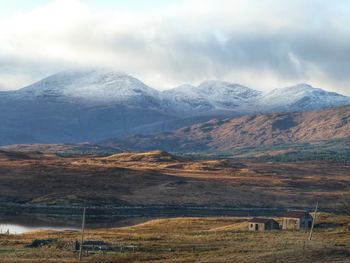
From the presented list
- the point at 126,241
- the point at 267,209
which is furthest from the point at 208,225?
the point at 267,209

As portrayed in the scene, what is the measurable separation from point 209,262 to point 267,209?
11378 centimetres

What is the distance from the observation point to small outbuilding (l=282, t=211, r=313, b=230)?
99750mm

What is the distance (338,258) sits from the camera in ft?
194

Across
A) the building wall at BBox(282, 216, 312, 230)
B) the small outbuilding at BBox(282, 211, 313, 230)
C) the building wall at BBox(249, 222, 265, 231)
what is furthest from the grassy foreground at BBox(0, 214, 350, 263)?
the small outbuilding at BBox(282, 211, 313, 230)

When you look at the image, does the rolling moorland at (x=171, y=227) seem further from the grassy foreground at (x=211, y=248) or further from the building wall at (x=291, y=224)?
the building wall at (x=291, y=224)

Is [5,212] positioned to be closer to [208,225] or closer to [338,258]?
[208,225]

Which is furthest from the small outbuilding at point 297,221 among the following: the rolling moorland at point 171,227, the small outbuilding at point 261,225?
the small outbuilding at point 261,225

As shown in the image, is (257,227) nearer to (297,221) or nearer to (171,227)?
(297,221)

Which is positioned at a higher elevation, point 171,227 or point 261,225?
point 261,225

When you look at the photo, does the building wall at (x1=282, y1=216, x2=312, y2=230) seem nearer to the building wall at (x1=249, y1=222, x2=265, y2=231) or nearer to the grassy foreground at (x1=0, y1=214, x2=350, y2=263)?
the building wall at (x1=249, y1=222, x2=265, y2=231)

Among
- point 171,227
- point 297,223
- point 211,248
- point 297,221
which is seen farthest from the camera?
point 171,227

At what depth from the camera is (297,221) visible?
329 ft

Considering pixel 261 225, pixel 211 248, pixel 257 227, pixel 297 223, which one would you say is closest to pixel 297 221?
pixel 297 223

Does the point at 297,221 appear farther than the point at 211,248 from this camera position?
Yes
